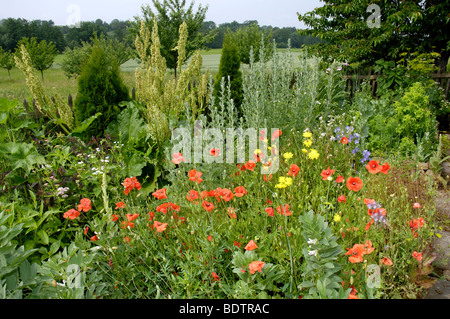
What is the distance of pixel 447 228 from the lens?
2.79 m

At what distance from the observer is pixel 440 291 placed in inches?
82.0

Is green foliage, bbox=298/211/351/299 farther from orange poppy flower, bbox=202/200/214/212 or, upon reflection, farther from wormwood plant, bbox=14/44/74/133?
wormwood plant, bbox=14/44/74/133

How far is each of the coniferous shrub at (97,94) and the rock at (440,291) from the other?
13.4ft

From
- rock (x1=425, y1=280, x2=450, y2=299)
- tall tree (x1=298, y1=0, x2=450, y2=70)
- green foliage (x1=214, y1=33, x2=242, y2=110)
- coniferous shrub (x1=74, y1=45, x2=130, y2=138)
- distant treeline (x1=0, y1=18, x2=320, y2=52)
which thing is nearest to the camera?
rock (x1=425, y1=280, x2=450, y2=299)

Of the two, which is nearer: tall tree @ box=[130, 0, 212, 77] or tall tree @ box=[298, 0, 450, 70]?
tall tree @ box=[298, 0, 450, 70]

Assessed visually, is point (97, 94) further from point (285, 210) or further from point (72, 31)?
point (72, 31)

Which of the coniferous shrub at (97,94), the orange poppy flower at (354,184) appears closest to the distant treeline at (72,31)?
the coniferous shrub at (97,94)

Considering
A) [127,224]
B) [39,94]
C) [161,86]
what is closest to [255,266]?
[127,224]

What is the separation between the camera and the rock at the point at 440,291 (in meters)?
2.03

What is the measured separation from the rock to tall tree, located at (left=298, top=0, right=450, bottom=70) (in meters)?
8.19

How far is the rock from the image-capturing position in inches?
79.7

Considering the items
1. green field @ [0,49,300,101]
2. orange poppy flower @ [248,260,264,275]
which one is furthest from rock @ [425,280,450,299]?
green field @ [0,49,300,101]

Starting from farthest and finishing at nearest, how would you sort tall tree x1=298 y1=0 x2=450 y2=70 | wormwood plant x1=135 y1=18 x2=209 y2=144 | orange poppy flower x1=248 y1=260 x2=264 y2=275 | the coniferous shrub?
tall tree x1=298 y1=0 x2=450 y2=70, the coniferous shrub, wormwood plant x1=135 y1=18 x2=209 y2=144, orange poppy flower x1=248 y1=260 x2=264 y2=275
